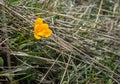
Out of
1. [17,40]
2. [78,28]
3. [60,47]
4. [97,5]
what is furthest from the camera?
[97,5]

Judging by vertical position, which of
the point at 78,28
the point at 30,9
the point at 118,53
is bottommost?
the point at 118,53

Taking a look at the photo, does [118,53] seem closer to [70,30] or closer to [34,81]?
[70,30]

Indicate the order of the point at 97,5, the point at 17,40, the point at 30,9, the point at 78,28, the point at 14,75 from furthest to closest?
the point at 97,5 → the point at 78,28 → the point at 30,9 → the point at 17,40 → the point at 14,75

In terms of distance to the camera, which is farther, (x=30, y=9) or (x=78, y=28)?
(x=78, y=28)

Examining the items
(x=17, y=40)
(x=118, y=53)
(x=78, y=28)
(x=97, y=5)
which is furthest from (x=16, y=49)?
(x=97, y=5)

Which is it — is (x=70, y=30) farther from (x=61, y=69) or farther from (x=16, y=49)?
(x=16, y=49)

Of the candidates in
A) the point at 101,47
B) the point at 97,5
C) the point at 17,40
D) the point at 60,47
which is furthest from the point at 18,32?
the point at 97,5

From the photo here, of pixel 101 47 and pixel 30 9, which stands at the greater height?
pixel 30 9
